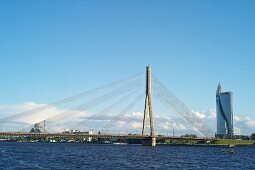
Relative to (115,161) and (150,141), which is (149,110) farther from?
(115,161)

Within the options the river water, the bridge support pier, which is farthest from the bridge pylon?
the river water

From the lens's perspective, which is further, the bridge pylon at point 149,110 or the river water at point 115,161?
the bridge pylon at point 149,110

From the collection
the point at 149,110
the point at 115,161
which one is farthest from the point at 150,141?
the point at 115,161

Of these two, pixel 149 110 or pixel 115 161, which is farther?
pixel 149 110

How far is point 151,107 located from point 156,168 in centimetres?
7542

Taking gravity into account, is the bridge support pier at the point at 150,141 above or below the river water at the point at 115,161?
above

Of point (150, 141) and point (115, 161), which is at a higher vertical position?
point (150, 141)

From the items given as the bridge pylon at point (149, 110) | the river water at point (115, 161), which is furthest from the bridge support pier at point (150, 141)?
the river water at point (115, 161)

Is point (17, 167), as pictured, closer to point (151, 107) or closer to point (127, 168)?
point (127, 168)

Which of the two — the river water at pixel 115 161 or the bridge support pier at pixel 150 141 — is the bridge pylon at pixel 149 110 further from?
the river water at pixel 115 161

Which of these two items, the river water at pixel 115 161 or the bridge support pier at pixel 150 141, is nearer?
the river water at pixel 115 161

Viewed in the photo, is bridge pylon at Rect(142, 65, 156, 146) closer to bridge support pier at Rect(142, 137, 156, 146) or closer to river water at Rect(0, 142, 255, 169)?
bridge support pier at Rect(142, 137, 156, 146)

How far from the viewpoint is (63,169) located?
2228 inches

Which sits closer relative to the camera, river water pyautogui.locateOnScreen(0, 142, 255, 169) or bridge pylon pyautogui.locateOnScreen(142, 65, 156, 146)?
river water pyautogui.locateOnScreen(0, 142, 255, 169)
